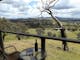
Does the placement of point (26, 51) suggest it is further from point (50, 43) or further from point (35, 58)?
point (50, 43)

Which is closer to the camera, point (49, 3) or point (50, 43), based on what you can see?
point (50, 43)

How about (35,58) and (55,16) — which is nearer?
(35,58)

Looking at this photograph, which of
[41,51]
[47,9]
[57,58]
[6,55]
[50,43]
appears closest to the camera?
[6,55]

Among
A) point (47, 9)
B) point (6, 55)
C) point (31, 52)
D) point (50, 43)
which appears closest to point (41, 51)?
point (31, 52)

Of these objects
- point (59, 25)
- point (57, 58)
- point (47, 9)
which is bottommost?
point (57, 58)

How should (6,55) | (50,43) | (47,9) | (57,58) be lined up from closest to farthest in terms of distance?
1. (6,55)
2. (57,58)
3. (50,43)
4. (47,9)

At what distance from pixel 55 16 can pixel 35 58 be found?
12.8 meters

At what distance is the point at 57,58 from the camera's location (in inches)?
392

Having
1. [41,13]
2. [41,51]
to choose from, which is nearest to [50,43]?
[41,13]

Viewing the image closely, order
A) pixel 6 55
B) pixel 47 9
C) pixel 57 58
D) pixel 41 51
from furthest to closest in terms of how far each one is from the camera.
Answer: pixel 47 9 → pixel 57 58 → pixel 41 51 → pixel 6 55

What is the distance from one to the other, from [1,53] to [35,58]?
49 cm

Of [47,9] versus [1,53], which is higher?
[47,9]

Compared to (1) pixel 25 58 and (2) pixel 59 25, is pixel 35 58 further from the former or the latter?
(2) pixel 59 25

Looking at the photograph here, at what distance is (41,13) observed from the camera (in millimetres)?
15125
